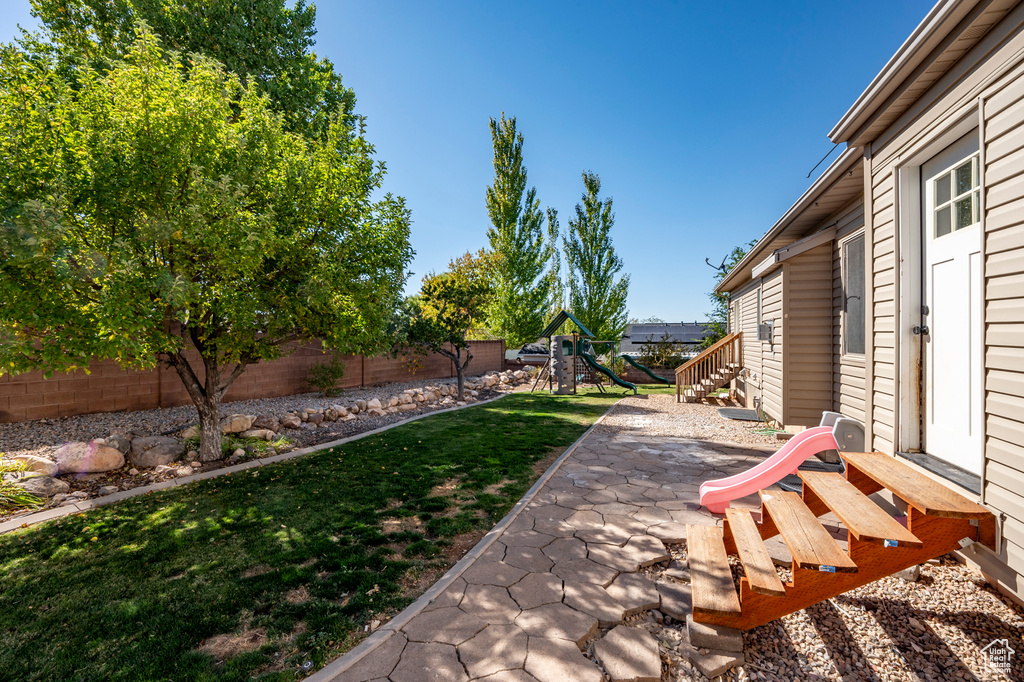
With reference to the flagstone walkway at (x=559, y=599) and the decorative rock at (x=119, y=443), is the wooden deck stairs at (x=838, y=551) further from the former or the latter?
the decorative rock at (x=119, y=443)

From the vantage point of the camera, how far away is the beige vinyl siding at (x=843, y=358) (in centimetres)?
525

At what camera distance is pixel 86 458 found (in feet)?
16.8

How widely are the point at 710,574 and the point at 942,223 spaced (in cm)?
304

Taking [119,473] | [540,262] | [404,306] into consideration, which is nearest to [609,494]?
[119,473]

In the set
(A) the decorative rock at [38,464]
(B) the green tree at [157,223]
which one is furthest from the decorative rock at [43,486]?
(B) the green tree at [157,223]

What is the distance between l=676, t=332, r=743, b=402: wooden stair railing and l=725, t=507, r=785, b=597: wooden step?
31.4 ft

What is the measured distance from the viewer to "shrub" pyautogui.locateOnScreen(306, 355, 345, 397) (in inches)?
432

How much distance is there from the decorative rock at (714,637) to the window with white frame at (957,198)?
2.88 meters

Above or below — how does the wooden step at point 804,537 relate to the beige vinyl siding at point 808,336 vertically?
below

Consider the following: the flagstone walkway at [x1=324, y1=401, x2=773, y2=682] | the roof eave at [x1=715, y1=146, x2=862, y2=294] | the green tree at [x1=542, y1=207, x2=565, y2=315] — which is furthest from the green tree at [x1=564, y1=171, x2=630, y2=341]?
the flagstone walkway at [x1=324, y1=401, x2=773, y2=682]

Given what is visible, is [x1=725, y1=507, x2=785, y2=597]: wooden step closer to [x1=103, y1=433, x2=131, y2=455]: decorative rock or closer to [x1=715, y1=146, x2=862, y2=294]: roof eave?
[x1=715, y1=146, x2=862, y2=294]: roof eave

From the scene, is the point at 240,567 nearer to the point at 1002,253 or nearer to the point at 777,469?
the point at 777,469

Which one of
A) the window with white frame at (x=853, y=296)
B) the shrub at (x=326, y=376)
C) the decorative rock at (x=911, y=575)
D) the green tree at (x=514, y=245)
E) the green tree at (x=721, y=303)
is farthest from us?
the green tree at (x=514, y=245)

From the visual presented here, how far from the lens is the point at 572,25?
10.5m
